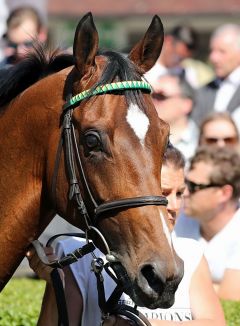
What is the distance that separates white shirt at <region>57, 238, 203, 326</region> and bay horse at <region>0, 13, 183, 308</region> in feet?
1.00

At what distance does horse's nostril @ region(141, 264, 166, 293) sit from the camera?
11.3 ft

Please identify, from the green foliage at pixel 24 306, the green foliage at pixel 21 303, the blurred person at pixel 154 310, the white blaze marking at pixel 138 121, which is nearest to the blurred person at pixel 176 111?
the green foliage at pixel 21 303

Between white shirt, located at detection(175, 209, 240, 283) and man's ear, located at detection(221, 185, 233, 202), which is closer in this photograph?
white shirt, located at detection(175, 209, 240, 283)

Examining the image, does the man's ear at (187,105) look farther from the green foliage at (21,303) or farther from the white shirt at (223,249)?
the green foliage at (21,303)

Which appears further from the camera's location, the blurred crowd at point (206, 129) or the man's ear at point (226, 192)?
the man's ear at point (226, 192)

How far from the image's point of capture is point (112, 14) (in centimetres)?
2550

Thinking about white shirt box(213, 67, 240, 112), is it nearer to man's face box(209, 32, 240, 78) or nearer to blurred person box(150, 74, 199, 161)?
man's face box(209, 32, 240, 78)

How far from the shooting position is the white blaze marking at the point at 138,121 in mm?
3666

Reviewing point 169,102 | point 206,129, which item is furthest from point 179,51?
point 206,129

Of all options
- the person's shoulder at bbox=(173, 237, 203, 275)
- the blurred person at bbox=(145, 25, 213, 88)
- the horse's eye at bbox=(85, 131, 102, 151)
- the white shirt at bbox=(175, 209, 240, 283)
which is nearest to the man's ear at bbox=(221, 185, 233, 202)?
the white shirt at bbox=(175, 209, 240, 283)

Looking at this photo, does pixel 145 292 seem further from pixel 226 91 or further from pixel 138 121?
pixel 226 91

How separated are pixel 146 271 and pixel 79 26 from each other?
1058mm

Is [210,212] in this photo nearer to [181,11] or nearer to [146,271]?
[146,271]

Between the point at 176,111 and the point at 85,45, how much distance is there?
5.11 metres
